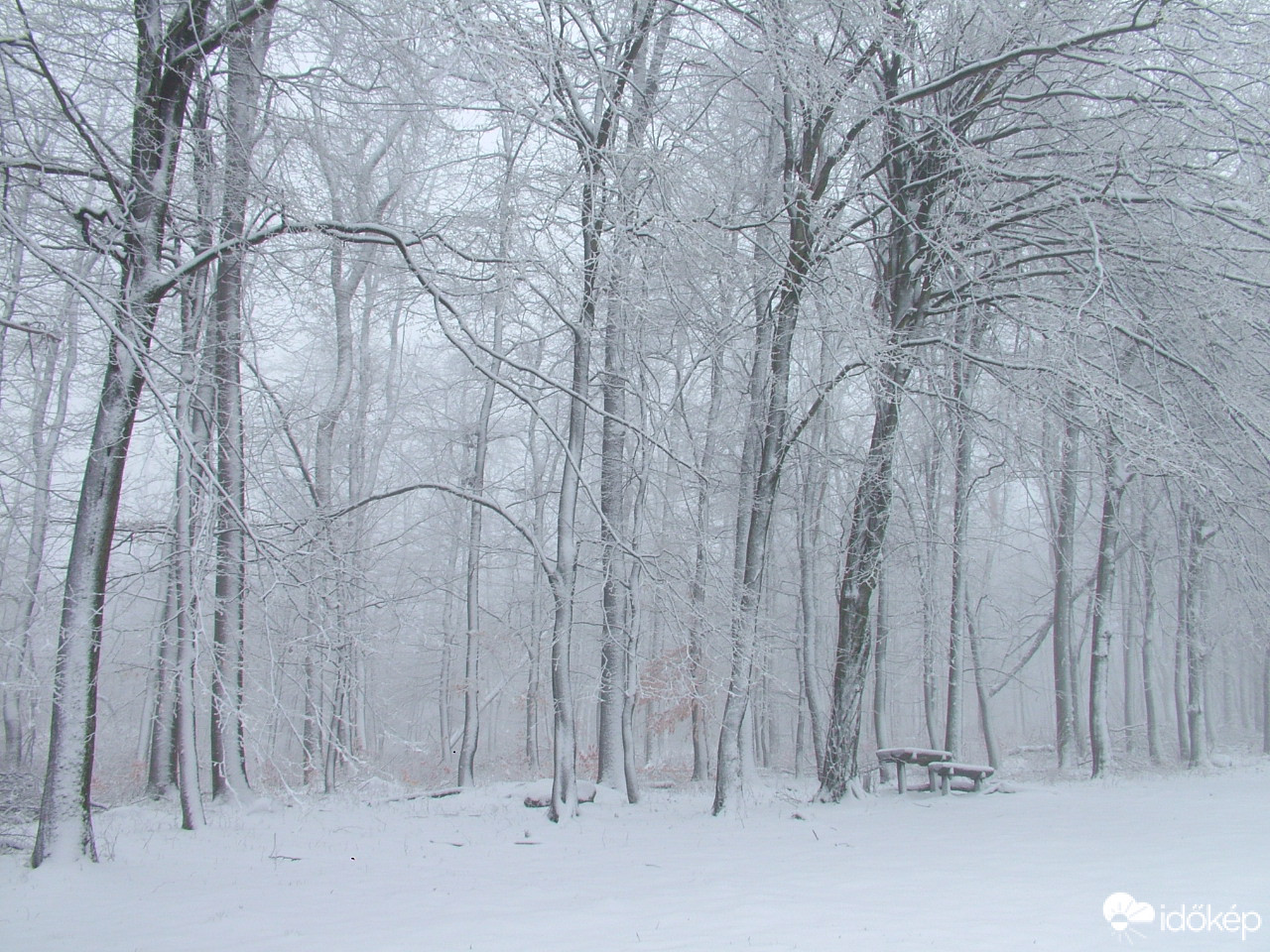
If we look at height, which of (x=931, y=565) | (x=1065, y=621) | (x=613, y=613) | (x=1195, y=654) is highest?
(x=931, y=565)

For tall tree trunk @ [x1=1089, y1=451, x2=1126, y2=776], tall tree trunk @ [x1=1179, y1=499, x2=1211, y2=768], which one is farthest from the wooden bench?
tall tree trunk @ [x1=1179, y1=499, x2=1211, y2=768]

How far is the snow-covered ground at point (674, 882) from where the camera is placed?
406 cm

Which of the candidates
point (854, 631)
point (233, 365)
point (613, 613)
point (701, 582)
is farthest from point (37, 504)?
point (854, 631)

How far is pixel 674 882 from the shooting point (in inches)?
221

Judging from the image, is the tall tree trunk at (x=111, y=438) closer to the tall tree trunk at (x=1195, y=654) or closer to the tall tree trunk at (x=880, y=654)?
the tall tree trunk at (x=880, y=654)

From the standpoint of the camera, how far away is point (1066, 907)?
14.3 ft

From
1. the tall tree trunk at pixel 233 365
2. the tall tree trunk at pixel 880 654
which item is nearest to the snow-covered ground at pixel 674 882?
the tall tree trunk at pixel 233 365

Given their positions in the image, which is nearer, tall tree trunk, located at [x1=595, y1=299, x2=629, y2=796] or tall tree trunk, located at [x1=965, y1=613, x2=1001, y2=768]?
tall tree trunk, located at [x1=595, y1=299, x2=629, y2=796]

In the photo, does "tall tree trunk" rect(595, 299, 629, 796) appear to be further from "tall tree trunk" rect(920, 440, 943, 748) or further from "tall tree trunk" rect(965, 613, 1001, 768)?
"tall tree trunk" rect(965, 613, 1001, 768)

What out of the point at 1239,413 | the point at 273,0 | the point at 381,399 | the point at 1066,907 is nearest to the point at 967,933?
the point at 1066,907

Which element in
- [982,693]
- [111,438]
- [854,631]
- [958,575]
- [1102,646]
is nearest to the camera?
[111,438]

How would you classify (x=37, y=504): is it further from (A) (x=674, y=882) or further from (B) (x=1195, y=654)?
(B) (x=1195, y=654)

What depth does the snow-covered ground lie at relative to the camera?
4.06 m

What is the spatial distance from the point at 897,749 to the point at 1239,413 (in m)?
7.15
